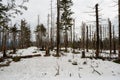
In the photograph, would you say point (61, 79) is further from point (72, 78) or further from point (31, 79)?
point (31, 79)

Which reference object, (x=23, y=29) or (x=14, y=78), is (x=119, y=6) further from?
(x=23, y=29)

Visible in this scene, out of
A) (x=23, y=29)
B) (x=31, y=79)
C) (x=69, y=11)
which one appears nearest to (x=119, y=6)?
(x=31, y=79)

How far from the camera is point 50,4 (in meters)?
43.1

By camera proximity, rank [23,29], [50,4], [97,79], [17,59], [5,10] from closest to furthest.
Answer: [97,79]
[5,10]
[17,59]
[50,4]
[23,29]

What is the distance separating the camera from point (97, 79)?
13.7 m

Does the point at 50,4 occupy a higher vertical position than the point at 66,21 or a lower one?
higher

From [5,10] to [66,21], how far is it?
29302mm

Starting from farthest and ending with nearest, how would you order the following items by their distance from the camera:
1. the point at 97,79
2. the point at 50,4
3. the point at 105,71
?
the point at 50,4 < the point at 105,71 < the point at 97,79

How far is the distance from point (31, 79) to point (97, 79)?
4714mm

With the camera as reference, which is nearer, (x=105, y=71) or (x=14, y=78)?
(x=14, y=78)

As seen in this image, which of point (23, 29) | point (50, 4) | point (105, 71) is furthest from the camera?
point (23, 29)

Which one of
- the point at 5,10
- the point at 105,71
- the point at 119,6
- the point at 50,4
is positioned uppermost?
the point at 50,4

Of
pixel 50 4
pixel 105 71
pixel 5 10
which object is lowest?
pixel 105 71

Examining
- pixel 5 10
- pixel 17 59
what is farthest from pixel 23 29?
pixel 5 10
